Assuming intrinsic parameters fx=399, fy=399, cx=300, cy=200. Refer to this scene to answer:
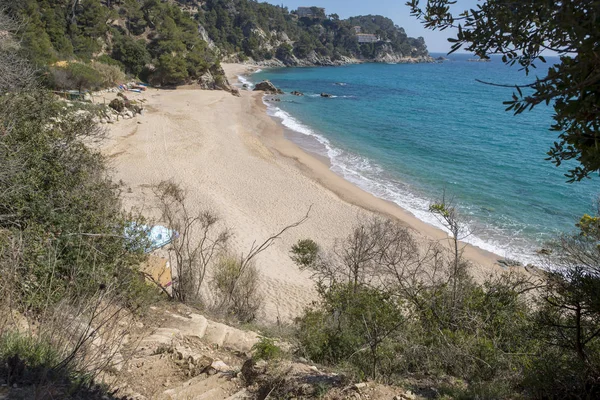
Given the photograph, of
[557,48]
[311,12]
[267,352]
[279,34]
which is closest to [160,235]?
[267,352]

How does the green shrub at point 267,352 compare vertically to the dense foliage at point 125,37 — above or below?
below

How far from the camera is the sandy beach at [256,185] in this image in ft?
46.9

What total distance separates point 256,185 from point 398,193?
25.2 feet

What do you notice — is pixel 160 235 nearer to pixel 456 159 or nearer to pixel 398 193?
pixel 398 193

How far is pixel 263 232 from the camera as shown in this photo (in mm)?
16297

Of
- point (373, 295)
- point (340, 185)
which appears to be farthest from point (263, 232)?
point (373, 295)

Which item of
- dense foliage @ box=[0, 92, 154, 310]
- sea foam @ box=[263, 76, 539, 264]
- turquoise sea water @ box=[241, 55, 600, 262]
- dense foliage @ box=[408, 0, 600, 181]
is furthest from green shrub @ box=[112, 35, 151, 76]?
dense foliage @ box=[408, 0, 600, 181]

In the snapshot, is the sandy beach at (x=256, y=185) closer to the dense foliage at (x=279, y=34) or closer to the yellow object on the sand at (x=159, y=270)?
the yellow object on the sand at (x=159, y=270)

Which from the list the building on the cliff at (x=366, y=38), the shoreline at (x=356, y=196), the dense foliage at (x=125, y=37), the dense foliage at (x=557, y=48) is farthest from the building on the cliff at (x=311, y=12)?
the dense foliage at (x=557, y=48)

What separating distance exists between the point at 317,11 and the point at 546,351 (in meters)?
153

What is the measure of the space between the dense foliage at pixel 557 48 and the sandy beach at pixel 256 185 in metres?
8.82

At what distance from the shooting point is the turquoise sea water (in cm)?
1859

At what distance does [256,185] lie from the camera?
21141mm

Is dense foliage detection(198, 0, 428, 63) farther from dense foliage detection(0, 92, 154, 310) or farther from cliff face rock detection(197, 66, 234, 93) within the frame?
dense foliage detection(0, 92, 154, 310)
